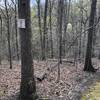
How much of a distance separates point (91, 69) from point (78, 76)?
175 centimetres

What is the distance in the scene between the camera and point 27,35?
21.1 ft

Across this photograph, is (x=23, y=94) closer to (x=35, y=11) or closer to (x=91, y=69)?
(x=91, y=69)

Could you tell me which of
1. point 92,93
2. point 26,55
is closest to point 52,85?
point 92,93

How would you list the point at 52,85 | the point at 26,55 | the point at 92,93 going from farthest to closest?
the point at 52,85
the point at 92,93
the point at 26,55

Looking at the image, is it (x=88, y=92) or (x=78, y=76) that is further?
(x=78, y=76)

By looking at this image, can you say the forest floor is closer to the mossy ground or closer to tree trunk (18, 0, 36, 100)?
the mossy ground

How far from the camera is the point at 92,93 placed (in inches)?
317

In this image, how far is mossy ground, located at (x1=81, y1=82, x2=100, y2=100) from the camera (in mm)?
7477

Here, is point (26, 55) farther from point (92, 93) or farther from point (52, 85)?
point (92, 93)

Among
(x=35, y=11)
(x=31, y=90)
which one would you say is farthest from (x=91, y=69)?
(x=35, y=11)

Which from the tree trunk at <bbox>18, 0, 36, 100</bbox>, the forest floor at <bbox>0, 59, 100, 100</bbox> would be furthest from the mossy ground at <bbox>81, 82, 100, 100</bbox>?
the tree trunk at <bbox>18, 0, 36, 100</bbox>

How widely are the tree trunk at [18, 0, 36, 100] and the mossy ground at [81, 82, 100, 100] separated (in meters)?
2.05

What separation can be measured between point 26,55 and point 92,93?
3.20 meters

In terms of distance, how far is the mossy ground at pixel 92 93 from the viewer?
748 centimetres
